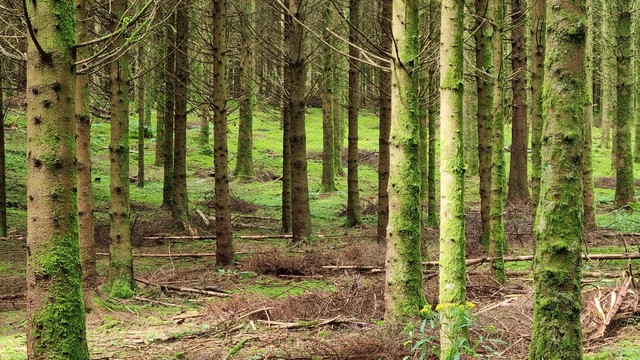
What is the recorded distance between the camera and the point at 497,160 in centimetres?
840

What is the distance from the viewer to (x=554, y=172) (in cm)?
346

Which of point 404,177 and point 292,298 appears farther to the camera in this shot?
point 292,298

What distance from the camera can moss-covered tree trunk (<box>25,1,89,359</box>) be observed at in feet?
13.2

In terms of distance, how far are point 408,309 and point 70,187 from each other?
343 centimetres

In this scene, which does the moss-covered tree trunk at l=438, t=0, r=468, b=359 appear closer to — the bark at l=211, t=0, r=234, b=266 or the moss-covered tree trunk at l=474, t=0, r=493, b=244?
the moss-covered tree trunk at l=474, t=0, r=493, b=244

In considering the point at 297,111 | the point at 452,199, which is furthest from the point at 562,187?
the point at 297,111

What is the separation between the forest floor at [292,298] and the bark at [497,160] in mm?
432

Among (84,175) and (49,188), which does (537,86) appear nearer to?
(84,175)

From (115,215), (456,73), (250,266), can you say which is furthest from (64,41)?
(250,266)

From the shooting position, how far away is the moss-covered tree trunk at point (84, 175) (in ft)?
23.7

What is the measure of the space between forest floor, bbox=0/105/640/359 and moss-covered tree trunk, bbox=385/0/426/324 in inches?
15.7

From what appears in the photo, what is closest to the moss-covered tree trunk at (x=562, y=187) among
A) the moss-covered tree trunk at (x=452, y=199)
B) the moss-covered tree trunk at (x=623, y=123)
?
the moss-covered tree trunk at (x=452, y=199)

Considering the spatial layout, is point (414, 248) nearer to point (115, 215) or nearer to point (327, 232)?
point (115, 215)

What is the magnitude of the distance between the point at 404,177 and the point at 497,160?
291 cm
